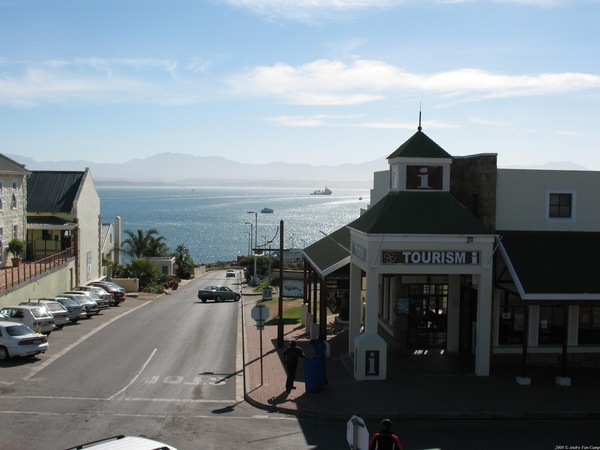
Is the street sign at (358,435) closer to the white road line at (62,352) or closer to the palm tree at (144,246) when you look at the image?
the white road line at (62,352)

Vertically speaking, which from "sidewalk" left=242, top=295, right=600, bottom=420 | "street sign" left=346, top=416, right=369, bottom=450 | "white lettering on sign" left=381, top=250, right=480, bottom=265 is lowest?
"sidewalk" left=242, top=295, right=600, bottom=420

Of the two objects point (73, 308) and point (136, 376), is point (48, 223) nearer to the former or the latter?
point (73, 308)

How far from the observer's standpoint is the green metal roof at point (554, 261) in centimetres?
1805

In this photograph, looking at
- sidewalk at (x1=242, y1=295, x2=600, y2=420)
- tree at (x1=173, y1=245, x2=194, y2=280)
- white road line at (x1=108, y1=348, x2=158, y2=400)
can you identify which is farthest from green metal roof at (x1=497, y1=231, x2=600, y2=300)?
tree at (x1=173, y1=245, x2=194, y2=280)

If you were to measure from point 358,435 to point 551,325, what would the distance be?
13.1 m

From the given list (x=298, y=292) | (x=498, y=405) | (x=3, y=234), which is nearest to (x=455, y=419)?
(x=498, y=405)

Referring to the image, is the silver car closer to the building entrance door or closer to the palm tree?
the building entrance door

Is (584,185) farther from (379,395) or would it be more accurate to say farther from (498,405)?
(379,395)

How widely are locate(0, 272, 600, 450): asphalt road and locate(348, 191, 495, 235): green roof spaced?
228 inches

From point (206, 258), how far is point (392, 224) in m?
125

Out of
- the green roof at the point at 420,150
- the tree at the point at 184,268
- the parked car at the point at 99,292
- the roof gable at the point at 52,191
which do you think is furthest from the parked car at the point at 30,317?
the tree at the point at 184,268

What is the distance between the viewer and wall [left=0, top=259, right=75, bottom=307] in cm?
2947

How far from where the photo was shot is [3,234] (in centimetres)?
3872

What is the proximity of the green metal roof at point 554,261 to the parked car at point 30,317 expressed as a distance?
1760cm
